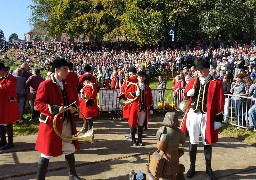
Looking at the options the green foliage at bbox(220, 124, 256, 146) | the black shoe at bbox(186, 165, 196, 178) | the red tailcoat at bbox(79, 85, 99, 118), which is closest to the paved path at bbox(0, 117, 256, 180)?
the black shoe at bbox(186, 165, 196, 178)

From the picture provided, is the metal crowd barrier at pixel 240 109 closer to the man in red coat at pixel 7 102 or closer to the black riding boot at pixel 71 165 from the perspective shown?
the black riding boot at pixel 71 165

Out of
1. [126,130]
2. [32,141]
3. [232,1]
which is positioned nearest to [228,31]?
[232,1]

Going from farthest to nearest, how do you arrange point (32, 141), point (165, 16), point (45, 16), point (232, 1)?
point (45, 16), point (165, 16), point (232, 1), point (32, 141)

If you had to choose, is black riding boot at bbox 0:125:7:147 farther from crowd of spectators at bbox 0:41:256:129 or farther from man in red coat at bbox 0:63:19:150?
crowd of spectators at bbox 0:41:256:129

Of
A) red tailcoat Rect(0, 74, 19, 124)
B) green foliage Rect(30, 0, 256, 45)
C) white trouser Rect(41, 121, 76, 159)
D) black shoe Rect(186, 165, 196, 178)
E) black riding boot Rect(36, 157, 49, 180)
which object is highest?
green foliage Rect(30, 0, 256, 45)

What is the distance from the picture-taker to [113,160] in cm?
727

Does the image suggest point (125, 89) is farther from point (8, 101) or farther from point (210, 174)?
point (210, 174)

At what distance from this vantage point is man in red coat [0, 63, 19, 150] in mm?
7879

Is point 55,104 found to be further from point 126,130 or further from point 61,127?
point 126,130

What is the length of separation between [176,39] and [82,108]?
2976 centimetres

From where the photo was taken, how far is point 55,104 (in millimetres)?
5609

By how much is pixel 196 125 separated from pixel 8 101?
4.36 metres

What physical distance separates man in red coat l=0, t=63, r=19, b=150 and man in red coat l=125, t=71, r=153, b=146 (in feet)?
8.63

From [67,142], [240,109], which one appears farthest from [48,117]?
[240,109]
